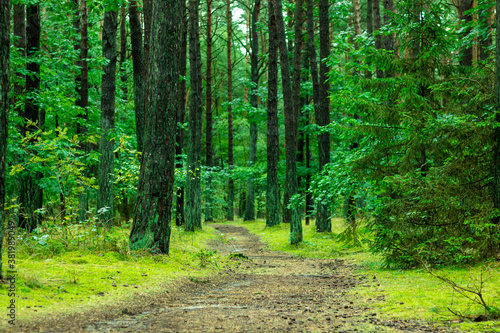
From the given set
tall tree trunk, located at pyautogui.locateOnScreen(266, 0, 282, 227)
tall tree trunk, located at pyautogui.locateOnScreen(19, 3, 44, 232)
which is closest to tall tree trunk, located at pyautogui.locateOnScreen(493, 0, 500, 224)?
tall tree trunk, located at pyautogui.locateOnScreen(266, 0, 282, 227)

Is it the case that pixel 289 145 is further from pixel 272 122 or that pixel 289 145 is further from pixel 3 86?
pixel 3 86

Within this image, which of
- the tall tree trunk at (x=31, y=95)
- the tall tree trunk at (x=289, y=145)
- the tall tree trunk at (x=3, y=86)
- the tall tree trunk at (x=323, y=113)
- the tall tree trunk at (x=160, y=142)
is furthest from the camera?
the tall tree trunk at (x=323, y=113)

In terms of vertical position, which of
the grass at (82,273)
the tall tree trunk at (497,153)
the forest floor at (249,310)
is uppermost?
the tall tree trunk at (497,153)

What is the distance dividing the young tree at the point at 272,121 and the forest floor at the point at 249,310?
9794 millimetres

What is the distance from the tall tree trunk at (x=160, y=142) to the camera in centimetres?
765

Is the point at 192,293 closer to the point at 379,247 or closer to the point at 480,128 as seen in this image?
the point at 379,247

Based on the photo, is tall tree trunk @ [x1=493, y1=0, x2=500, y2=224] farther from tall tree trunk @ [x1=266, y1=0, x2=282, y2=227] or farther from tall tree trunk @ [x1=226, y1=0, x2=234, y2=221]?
tall tree trunk @ [x1=226, y1=0, x2=234, y2=221]

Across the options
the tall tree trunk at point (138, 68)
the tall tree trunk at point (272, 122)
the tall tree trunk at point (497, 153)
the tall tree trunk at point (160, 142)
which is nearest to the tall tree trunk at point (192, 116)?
the tall tree trunk at point (272, 122)

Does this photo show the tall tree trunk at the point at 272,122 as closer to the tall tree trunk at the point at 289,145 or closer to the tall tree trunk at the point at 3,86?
the tall tree trunk at the point at 289,145

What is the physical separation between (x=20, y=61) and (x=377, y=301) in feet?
37.2

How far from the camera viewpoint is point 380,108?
8.95 metres

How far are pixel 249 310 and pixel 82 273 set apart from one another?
8.66ft

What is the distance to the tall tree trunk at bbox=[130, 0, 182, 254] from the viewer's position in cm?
765

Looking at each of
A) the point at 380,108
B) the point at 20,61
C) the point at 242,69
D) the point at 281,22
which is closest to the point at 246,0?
the point at 242,69
